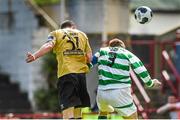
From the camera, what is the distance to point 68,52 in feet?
40.4

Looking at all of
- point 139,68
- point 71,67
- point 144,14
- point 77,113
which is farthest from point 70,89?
point 144,14

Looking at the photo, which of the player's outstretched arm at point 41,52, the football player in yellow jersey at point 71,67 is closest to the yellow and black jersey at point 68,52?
the football player in yellow jersey at point 71,67

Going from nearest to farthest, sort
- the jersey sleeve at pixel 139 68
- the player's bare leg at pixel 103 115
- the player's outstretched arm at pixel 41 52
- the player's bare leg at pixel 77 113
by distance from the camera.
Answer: the player's outstretched arm at pixel 41 52 < the jersey sleeve at pixel 139 68 < the player's bare leg at pixel 77 113 < the player's bare leg at pixel 103 115

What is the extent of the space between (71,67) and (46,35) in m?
9.51

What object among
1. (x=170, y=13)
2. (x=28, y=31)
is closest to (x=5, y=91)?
(x=28, y=31)

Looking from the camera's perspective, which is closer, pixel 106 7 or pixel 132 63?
pixel 132 63

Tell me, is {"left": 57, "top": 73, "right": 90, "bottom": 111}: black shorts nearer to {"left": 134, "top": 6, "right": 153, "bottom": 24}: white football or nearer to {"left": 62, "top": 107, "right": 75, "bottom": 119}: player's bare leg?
{"left": 62, "top": 107, "right": 75, "bottom": 119}: player's bare leg

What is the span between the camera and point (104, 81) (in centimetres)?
1216

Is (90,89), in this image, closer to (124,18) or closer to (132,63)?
(124,18)

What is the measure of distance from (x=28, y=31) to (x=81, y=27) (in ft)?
7.48

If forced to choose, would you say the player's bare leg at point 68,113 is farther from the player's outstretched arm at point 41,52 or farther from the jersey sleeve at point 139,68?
the jersey sleeve at point 139,68

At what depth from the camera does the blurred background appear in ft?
62.6

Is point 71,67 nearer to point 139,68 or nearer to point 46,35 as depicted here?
point 139,68

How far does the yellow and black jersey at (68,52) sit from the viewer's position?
12.3m
